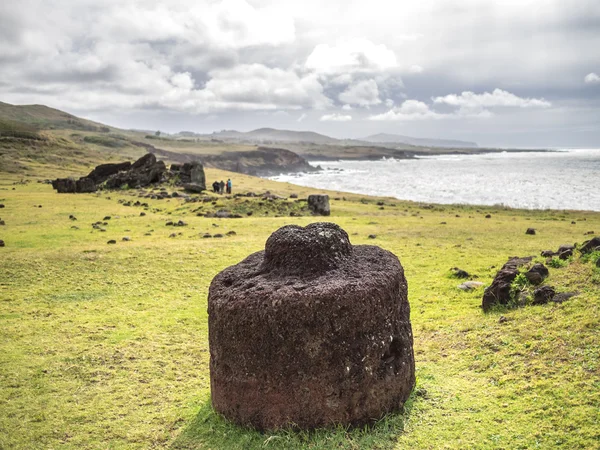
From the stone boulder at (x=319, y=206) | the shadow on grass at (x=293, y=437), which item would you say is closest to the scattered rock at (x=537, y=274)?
the shadow on grass at (x=293, y=437)

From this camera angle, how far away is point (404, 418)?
22.3 feet

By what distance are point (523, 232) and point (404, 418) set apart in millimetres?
22329

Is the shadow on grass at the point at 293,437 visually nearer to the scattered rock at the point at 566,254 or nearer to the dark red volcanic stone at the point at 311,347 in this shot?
the dark red volcanic stone at the point at 311,347

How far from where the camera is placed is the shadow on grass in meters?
6.26

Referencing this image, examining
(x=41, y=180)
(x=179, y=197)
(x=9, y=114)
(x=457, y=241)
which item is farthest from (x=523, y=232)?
(x=9, y=114)

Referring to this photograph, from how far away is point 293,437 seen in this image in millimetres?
6363

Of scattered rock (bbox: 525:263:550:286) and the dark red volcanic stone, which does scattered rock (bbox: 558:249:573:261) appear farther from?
the dark red volcanic stone

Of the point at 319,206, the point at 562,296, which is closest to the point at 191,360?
the point at 562,296

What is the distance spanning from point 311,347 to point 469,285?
29.3ft

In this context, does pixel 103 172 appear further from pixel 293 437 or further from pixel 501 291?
pixel 293 437

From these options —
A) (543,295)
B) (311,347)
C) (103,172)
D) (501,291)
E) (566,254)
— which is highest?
(103,172)

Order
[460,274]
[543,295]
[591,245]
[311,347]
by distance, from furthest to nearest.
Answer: [460,274] → [591,245] → [543,295] → [311,347]

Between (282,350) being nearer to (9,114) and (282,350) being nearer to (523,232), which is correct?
(523,232)

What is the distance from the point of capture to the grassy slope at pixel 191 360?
646cm
